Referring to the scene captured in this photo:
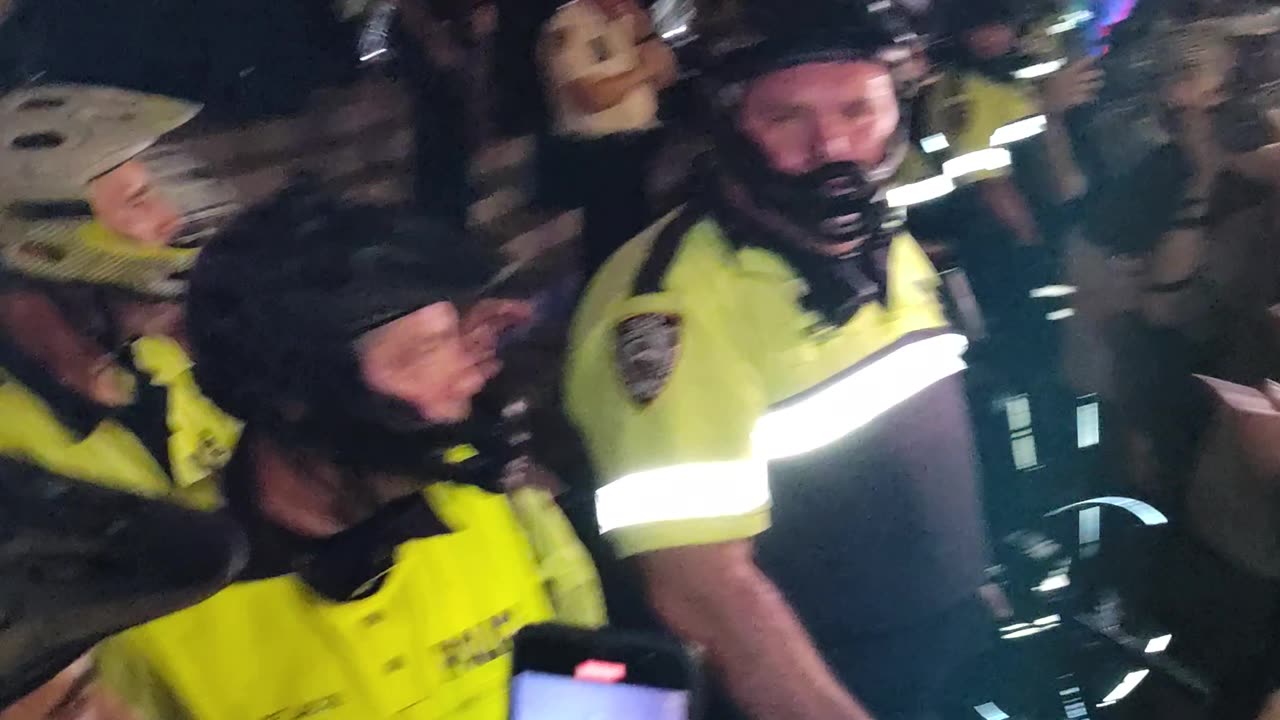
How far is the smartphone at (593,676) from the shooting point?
0.84 metres

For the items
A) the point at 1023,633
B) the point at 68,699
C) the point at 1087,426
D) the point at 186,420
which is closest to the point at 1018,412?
the point at 1087,426

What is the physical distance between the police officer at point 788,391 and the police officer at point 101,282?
0.98ft

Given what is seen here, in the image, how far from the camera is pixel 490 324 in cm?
81

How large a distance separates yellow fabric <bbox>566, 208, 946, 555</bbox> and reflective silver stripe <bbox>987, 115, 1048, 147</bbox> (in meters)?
0.13

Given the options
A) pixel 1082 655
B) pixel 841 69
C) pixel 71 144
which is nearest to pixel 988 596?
pixel 1082 655

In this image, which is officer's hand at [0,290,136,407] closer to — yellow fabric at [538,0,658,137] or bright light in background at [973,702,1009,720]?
yellow fabric at [538,0,658,137]

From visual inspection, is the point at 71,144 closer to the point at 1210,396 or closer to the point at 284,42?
the point at 284,42

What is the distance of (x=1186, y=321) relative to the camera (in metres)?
0.91

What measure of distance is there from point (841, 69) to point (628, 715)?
0.55 meters

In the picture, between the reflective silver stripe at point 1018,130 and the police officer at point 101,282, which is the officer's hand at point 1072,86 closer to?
the reflective silver stripe at point 1018,130

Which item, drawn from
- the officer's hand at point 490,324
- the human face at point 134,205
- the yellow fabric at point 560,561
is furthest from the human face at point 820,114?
the human face at point 134,205

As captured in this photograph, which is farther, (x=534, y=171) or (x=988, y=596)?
(x=988, y=596)

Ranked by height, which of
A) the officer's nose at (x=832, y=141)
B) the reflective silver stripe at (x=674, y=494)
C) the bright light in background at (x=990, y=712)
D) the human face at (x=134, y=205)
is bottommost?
the bright light in background at (x=990, y=712)

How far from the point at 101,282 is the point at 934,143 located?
25.8 inches
